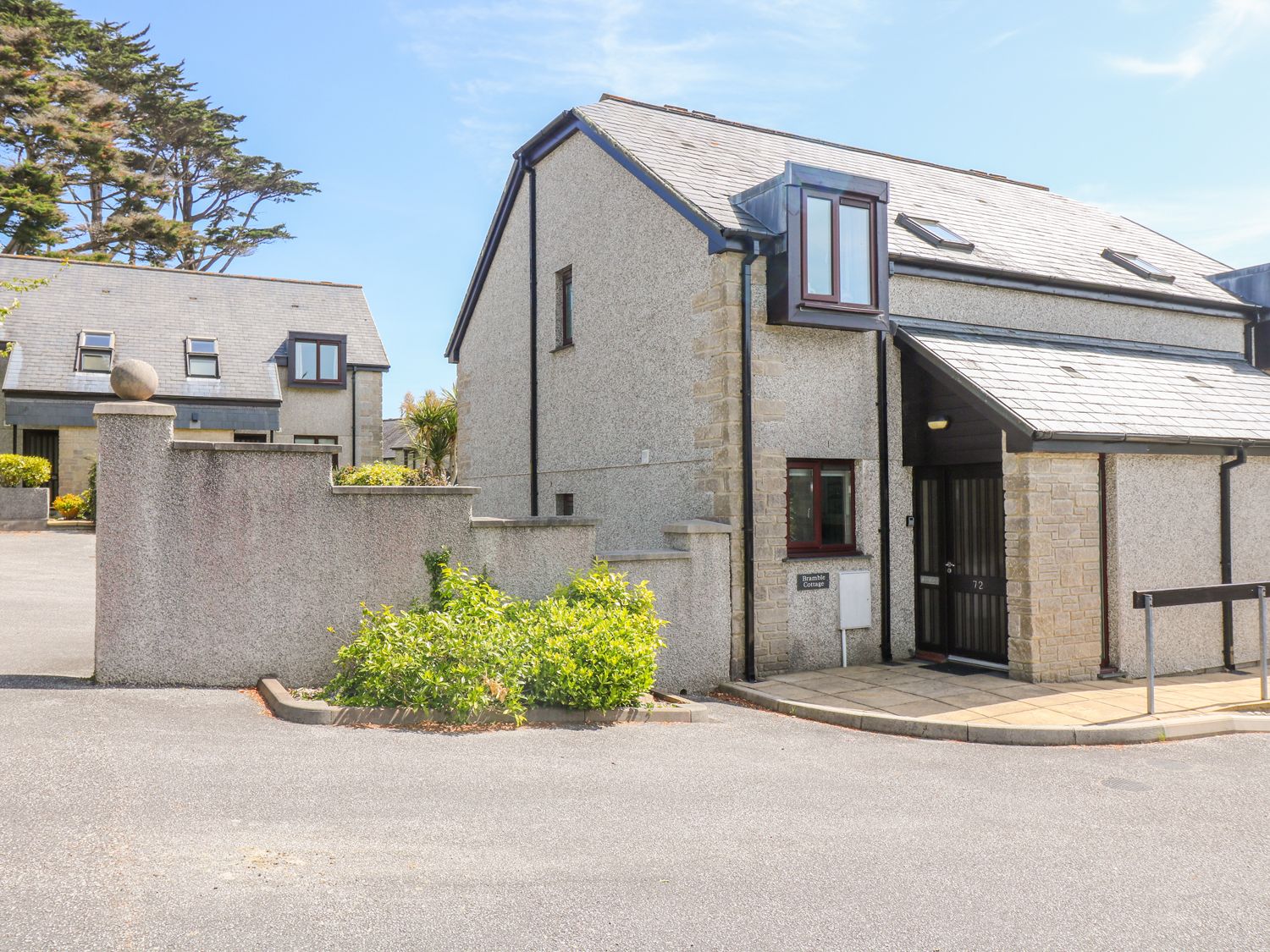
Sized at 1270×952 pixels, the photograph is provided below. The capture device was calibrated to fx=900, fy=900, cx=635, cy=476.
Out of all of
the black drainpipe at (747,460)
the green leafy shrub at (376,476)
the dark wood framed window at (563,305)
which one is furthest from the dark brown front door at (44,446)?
the black drainpipe at (747,460)

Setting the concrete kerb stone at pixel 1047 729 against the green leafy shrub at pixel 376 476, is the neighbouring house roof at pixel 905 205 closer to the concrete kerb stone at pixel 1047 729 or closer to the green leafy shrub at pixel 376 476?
the green leafy shrub at pixel 376 476

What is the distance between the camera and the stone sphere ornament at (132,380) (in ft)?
25.0

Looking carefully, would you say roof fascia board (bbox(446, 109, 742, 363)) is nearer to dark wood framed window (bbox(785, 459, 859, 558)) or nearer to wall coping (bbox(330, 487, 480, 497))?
dark wood framed window (bbox(785, 459, 859, 558))

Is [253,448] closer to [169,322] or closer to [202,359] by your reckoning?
[202,359]

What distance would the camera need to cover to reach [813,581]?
391 inches

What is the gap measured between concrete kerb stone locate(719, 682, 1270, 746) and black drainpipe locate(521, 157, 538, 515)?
669 centimetres

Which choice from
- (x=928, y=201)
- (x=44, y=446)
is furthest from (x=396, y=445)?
(x=928, y=201)

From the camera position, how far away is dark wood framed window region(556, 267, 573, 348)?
13195 millimetres

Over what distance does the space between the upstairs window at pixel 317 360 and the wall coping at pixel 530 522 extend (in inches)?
803

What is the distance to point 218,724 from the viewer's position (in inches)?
255

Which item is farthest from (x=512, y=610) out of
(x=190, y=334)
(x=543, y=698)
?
(x=190, y=334)

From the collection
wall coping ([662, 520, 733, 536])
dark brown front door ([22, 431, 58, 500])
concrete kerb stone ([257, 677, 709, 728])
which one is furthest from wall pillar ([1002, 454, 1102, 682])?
dark brown front door ([22, 431, 58, 500])


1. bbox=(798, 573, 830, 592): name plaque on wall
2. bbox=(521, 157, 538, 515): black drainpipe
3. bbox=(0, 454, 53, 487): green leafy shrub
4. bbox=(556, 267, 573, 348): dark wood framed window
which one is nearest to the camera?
bbox=(798, 573, 830, 592): name plaque on wall

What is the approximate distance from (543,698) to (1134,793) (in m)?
4.35
